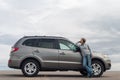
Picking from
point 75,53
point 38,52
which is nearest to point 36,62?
point 38,52

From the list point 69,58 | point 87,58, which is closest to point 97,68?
point 87,58

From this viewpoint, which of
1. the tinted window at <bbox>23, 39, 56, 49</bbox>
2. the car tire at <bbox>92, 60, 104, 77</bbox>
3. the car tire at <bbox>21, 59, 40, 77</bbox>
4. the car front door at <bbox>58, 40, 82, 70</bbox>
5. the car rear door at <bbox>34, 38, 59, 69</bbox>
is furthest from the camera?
the car tire at <bbox>92, 60, 104, 77</bbox>

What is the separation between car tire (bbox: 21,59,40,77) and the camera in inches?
830

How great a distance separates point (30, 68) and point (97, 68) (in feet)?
10.3

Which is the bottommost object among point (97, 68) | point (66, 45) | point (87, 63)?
point (97, 68)

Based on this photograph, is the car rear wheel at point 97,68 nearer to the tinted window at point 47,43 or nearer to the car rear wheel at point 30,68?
the tinted window at point 47,43

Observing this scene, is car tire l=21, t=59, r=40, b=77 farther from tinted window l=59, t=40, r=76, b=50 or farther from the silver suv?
tinted window l=59, t=40, r=76, b=50

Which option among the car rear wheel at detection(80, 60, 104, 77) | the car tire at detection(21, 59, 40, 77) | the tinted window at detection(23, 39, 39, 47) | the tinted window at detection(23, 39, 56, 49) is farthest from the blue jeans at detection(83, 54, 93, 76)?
the tinted window at detection(23, 39, 39, 47)

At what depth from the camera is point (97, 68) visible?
2181 cm

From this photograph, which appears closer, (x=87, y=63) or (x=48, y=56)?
(x=48, y=56)

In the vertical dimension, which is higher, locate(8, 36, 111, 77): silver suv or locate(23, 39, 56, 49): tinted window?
locate(23, 39, 56, 49): tinted window

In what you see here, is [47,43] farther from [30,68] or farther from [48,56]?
[30,68]

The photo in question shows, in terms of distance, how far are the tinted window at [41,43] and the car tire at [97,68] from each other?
82.7 inches

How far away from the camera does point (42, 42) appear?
2159 cm
